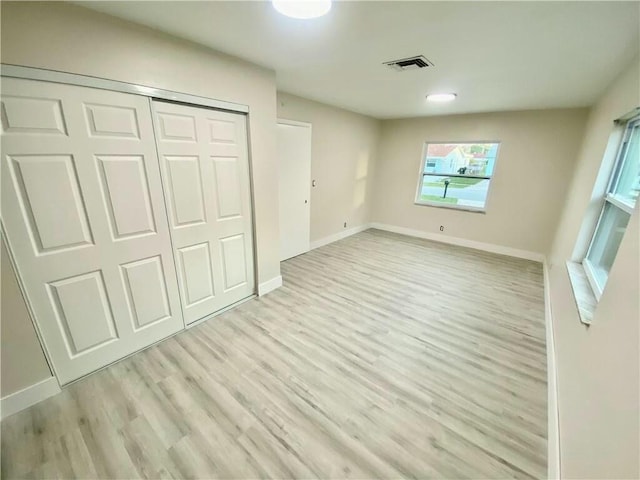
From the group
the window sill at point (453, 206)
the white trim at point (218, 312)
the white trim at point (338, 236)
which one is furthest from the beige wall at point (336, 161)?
the white trim at point (218, 312)

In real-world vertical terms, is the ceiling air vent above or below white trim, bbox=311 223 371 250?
above

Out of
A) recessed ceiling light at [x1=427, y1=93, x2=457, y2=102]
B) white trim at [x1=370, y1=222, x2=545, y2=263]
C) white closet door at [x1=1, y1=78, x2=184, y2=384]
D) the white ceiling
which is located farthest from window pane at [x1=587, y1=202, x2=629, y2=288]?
white closet door at [x1=1, y1=78, x2=184, y2=384]

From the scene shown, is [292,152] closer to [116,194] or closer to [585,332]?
[116,194]

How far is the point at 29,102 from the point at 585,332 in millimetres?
3327

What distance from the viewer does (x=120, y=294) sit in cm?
187

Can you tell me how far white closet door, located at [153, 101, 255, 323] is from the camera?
6.54 feet

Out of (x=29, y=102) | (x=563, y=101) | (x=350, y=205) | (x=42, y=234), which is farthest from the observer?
(x=350, y=205)

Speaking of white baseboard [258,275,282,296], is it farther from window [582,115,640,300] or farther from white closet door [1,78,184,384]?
window [582,115,640,300]

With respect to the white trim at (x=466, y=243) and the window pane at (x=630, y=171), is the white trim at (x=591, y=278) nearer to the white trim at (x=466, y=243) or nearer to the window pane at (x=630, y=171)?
A: the window pane at (x=630, y=171)

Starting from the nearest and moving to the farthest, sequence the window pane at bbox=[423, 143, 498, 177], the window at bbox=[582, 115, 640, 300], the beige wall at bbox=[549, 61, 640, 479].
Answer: the beige wall at bbox=[549, 61, 640, 479], the window at bbox=[582, 115, 640, 300], the window pane at bbox=[423, 143, 498, 177]

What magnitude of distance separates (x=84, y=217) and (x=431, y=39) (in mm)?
2607

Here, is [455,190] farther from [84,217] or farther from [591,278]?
[84,217]

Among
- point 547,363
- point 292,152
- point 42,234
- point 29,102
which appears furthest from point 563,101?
point 42,234

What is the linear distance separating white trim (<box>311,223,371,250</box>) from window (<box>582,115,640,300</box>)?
3.37 meters
